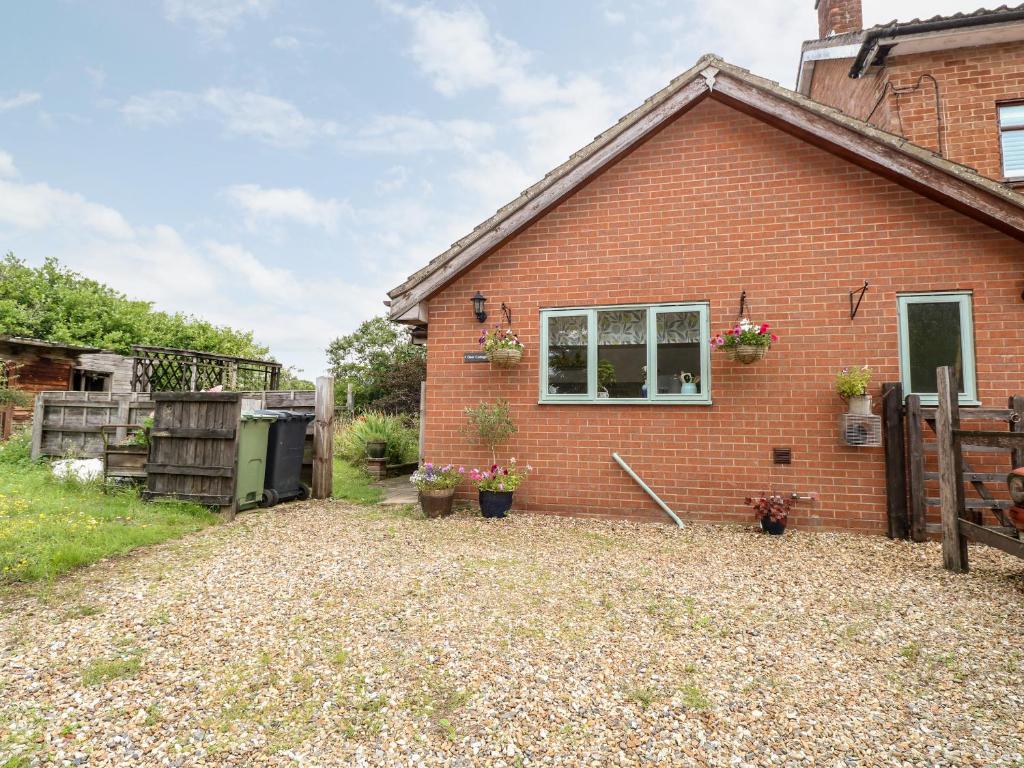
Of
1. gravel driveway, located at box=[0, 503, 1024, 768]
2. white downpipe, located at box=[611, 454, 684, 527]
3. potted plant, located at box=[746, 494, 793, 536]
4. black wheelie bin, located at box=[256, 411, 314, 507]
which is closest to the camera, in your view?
gravel driveway, located at box=[0, 503, 1024, 768]

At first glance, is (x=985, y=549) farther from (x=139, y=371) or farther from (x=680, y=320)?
(x=139, y=371)

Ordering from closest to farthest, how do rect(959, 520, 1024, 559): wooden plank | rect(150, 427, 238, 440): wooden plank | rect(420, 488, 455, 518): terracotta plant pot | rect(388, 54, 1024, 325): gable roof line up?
rect(959, 520, 1024, 559): wooden plank → rect(388, 54, 1024, 325): gable roof → rect(150, 427, 238, 440): wooden plank → rect(420, 488, 455, 518): terracotta plant pot

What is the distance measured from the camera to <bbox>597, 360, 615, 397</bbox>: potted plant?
267 inches

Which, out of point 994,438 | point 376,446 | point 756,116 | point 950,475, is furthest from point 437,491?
point 756,116

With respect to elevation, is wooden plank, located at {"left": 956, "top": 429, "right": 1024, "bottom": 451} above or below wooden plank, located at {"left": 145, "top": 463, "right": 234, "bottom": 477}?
above

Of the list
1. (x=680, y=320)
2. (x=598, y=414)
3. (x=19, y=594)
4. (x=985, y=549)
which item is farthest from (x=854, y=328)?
(x=19, y=594)

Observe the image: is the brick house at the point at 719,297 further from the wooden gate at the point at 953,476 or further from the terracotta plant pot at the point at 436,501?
the wooden gate at the point at 953,476

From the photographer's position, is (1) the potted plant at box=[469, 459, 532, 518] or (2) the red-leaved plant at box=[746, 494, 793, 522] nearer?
(2) the red-leaved plant at box=[746, 494, 793, 522]

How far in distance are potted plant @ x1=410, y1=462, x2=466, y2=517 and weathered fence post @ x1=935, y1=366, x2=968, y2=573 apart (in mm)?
5113

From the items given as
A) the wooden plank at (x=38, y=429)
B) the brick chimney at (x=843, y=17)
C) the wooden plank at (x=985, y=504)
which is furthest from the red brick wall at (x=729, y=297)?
the wooden plank at (x=38, y=429)

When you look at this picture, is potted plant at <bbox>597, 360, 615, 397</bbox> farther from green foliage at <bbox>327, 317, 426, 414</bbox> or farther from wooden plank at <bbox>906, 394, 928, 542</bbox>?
green foliage at <bbox>327, 317, 426, 414</bbox>

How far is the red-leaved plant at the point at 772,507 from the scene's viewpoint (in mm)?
5707

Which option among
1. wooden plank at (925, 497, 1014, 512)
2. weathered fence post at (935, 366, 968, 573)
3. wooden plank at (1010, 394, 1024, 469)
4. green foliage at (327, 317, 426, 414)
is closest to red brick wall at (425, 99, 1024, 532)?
wooden plank at (1010, 394, 1024, 469)

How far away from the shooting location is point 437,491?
6.57 metres
